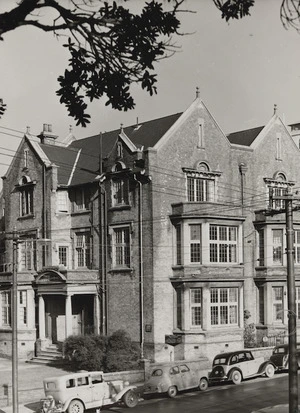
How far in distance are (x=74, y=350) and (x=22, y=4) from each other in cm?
2912

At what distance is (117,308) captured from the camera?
127 feet

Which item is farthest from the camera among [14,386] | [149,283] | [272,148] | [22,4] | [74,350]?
[272,148]

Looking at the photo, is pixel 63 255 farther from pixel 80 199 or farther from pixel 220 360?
pixel 220 360

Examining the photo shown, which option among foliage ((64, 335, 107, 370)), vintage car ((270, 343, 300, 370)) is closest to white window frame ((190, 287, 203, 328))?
vintage car ((270, 343, 300, 370))

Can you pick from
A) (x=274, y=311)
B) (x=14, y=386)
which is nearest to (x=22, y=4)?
(x=14, y=386)

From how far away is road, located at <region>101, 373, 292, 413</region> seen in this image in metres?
26.5

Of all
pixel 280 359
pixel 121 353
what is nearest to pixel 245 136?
pixel 280 359

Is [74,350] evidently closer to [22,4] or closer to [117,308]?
[117,308]

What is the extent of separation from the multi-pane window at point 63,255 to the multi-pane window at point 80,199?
251 centimetres

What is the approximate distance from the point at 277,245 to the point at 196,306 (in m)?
6.90

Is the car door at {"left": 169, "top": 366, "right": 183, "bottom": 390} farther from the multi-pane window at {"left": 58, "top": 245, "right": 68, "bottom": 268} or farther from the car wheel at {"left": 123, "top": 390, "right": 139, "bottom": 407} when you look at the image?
the multi-pane window at {"left": 58, "top": 245, "right": 68, "bottom": 268}

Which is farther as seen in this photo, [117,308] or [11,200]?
[11,200]

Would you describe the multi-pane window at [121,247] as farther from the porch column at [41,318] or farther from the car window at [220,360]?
the car window at [220,360]

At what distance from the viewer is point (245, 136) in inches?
1772
